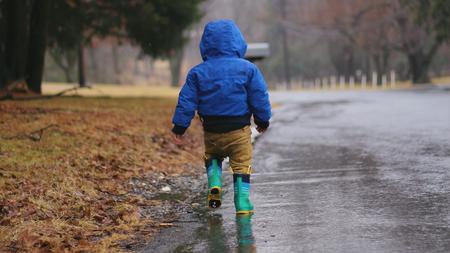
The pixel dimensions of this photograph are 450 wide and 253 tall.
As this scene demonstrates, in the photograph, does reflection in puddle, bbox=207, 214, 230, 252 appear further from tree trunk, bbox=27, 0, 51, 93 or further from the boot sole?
tree trunk, bbox=27, 0, 51, 93

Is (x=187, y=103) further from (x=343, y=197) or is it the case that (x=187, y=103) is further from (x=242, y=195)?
(x=343, y=197)

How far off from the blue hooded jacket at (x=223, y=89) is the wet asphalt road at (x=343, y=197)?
88 cm

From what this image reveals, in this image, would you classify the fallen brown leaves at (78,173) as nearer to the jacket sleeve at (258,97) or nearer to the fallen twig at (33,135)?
the fallen twig at (33,135)

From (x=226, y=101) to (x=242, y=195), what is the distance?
2.72 feet

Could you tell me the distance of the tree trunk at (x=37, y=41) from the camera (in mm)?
21531

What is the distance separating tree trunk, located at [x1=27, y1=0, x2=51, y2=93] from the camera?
2153 centimetres

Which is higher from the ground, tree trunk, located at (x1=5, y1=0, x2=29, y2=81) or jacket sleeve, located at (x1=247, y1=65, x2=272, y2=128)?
tree trunk, located at (x1=5, y1=0, x2=29, y2=81)

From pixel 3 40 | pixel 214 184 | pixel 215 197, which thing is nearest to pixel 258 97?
pixel 214 184

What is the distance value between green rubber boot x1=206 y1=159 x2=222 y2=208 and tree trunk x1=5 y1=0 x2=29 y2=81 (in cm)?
1488

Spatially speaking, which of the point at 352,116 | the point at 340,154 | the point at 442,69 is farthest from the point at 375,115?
the point at 442,69

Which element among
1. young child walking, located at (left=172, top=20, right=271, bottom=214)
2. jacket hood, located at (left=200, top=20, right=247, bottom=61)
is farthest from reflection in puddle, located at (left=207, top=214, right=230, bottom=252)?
jacket hood, located at (left=200, top=20, right=247, bottom=61)

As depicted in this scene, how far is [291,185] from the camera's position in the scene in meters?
8.09

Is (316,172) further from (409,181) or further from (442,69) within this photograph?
(442,69)

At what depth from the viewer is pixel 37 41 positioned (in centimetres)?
2166
